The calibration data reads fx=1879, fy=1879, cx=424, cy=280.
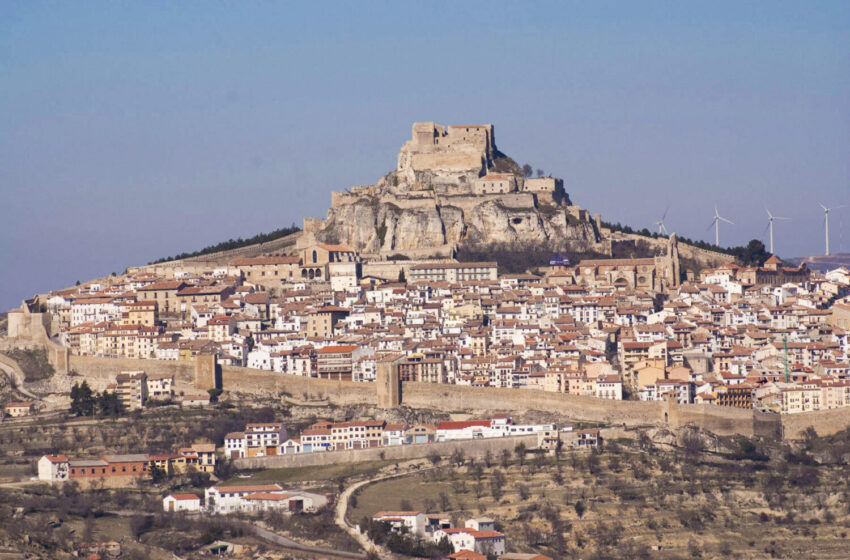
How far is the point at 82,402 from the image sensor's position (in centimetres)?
5916

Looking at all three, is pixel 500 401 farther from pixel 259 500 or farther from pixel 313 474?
pixel 259 500

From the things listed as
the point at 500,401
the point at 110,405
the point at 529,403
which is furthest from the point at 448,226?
the point at 110,405

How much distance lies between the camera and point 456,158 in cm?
8200

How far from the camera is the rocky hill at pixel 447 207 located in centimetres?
7819

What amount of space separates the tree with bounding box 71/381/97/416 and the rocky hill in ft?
68.5

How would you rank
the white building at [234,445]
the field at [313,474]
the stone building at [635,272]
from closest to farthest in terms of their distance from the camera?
the field at [313,474] → the white building at [234,445] → the stone building at [635,272]

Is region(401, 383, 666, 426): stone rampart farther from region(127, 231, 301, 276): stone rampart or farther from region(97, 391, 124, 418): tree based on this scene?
region(127, 231, 301, 276): stone rampart

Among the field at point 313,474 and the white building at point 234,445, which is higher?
the white building at point 234,445

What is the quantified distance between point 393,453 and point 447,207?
26.0 meters

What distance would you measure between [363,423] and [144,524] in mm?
9316

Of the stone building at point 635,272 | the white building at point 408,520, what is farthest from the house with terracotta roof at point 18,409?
the stone building at point 635,272

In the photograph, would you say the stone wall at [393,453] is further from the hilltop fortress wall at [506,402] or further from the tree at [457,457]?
the hilltop fortress wall at [506,402]

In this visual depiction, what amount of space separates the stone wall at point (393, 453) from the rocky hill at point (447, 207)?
2353 centimetres

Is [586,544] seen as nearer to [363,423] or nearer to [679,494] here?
[679,494]
